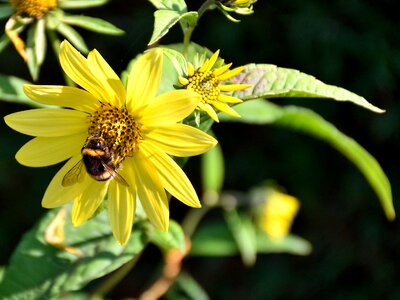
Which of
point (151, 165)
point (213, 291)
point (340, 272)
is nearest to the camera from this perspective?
point (151, 165)

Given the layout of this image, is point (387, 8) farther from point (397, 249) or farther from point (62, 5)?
point (62, 5)

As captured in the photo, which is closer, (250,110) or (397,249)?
(250,110)

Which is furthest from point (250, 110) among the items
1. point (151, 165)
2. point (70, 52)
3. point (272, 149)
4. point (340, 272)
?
point (340, 272)

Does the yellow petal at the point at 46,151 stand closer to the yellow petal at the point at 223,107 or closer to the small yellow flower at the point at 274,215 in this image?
the yellow petal at the point at 223,107

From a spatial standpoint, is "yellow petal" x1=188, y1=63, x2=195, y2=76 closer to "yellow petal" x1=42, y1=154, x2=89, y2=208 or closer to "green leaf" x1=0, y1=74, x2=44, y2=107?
"yellow petal" x1=42, y1=154, x2=89, y2=208

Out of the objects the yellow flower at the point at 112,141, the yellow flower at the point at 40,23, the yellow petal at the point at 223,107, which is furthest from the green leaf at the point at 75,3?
the yellow petal at the point at 223,107

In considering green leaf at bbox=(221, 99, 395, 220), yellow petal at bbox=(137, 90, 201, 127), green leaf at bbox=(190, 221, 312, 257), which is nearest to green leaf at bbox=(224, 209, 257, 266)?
green leaf at bbox=(190, 221, 312, 257)

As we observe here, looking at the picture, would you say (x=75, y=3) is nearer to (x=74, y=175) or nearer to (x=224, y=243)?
(x=74, y=175)
